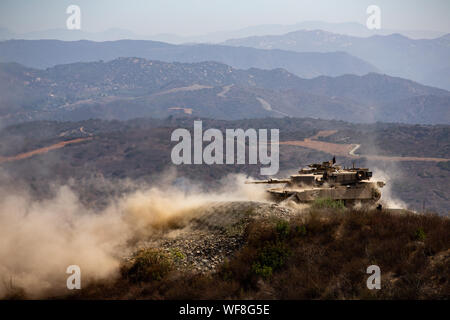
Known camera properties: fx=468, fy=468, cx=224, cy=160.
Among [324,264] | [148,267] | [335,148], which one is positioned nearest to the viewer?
[324,264]

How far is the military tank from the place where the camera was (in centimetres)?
2534

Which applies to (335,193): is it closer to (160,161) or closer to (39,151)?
(160,161)

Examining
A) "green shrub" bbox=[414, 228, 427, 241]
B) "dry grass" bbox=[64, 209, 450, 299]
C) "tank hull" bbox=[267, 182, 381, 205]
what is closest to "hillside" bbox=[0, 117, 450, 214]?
"tank hull" bbox=[267, 182, 381, 205]

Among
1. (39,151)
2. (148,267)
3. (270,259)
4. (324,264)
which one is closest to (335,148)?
(39,151)

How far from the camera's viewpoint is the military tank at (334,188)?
25344 millimetres

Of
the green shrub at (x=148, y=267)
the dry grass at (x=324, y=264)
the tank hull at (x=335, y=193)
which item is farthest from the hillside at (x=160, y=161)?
the green shrub at (x=148, y=267)

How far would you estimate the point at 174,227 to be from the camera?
970 inches

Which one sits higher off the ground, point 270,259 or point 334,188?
point 334,188

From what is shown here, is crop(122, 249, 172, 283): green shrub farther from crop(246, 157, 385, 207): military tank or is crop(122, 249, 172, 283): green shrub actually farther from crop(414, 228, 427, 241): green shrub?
crop(414, 228, 427, 241): green shrub

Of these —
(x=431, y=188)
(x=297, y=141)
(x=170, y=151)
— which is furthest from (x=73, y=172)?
(x=431, y=188)

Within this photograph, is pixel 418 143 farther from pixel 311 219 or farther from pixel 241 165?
pixel 311 219

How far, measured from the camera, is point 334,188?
25.9 m

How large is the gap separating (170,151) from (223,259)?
106 meters
